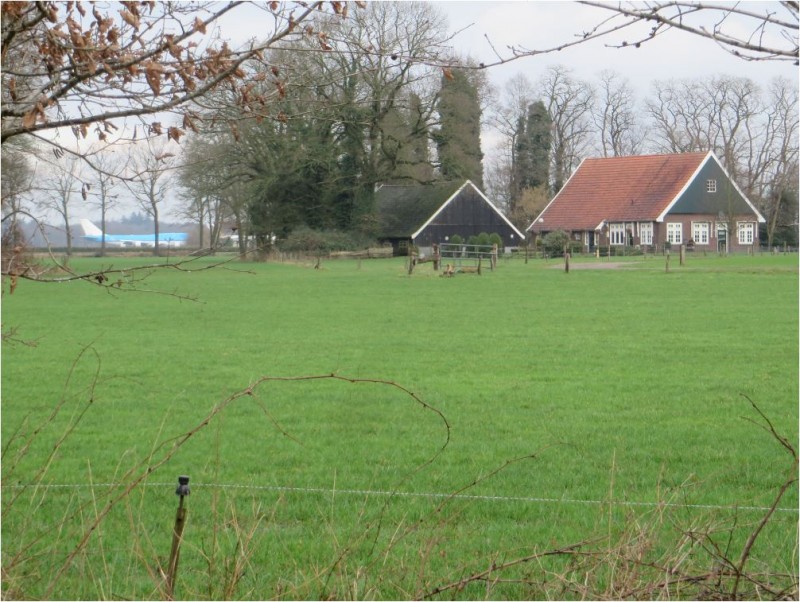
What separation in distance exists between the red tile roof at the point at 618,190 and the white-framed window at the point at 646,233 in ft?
1.69

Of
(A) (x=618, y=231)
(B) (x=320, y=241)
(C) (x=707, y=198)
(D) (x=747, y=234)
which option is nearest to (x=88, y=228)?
(B) (x=320, y=241)

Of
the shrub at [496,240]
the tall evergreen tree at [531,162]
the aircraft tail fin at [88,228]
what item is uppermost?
the tall evergreen tree at [531,162]

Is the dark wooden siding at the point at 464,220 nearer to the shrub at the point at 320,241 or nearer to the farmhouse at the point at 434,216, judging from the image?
the farmhouse at the point at 434,216

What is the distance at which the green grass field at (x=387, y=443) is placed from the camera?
182 inches

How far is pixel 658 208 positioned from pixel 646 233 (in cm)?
180

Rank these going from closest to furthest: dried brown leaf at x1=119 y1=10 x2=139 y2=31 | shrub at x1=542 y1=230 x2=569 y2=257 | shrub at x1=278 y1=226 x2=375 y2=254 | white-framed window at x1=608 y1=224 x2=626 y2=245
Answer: dried brown leaf at x1=119 y1=10 x2=139 y2=31 < shrub at x1=278 y1=226 x2=375 y2=254 < shrub at x1=542 y1=230 x2=569 y2=257 < white-framed window at x1=608 y1=224 x2=626 y2=245

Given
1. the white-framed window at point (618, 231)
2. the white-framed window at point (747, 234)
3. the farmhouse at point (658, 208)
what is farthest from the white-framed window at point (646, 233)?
the white-framed window at point (747, 234)

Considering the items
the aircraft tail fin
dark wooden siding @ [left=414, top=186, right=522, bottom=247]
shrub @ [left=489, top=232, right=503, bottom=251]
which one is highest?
dark wooden siding @ [left=414, top=186, right=522, bottom=247]

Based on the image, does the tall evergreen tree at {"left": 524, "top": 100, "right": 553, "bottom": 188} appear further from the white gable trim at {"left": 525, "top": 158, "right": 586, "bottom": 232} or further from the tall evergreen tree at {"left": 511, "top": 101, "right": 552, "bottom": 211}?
the white gable trim at {"left": 525, "top": 158, "right": 586, "bottom": 232}

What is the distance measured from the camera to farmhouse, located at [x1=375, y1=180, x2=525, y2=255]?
6638 centimetres

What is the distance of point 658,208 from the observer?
6712 centimetres

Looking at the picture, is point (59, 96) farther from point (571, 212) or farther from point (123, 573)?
point (571, 212)

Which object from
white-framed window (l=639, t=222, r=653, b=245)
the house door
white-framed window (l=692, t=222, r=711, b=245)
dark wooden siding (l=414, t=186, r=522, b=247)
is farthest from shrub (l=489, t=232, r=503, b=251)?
the house door

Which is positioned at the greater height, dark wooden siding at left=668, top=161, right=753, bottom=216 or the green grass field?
dark wooden siding at left=668, top=161, right=753, bottom=216
